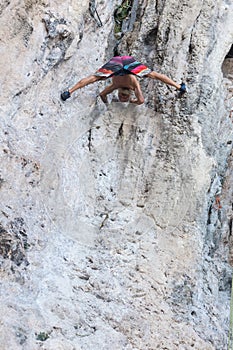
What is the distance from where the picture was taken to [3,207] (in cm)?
338

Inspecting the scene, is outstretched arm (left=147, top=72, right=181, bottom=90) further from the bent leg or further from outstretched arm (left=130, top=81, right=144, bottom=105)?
the bent leg

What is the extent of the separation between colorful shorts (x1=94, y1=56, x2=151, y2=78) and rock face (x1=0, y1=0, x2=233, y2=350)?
27cm

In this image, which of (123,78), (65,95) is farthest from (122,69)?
(65,95)

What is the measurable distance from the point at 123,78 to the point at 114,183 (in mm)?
922

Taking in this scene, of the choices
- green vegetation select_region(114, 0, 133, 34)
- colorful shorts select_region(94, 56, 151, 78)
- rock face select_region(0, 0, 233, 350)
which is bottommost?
rock face select_region(0, 0, 233, 350)

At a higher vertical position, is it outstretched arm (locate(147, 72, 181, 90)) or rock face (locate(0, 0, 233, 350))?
outstretched arm (locate(147, 72, 181, 90))

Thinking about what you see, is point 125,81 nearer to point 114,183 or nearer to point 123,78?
point 123,78

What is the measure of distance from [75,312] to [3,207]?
86 centimetres

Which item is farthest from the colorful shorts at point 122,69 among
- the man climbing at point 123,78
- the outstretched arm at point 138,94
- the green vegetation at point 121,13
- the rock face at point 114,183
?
the green vegetation at point 121,13

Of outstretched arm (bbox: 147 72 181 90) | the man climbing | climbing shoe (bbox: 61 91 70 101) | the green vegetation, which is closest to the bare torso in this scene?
the man climbing

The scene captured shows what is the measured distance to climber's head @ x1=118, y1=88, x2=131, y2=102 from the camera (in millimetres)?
4375

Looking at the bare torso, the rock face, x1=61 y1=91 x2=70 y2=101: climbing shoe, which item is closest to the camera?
the rock face

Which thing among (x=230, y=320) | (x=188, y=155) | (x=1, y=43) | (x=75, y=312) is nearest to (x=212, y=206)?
(x=188, y=155)

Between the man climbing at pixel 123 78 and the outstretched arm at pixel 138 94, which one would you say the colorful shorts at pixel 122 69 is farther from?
the outstretched arm at pixel 138 94
